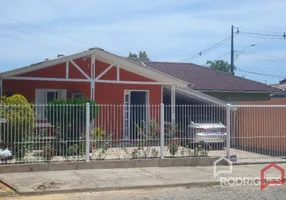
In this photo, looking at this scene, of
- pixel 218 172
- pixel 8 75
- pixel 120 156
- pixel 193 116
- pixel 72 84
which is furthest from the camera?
pixel 72 84

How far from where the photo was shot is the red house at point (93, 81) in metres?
17.2

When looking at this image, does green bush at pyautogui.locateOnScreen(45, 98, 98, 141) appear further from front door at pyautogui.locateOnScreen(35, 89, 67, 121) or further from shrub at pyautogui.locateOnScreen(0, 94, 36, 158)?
front door at pyautogui.locateOnScreen(35, 89, 67, 121)

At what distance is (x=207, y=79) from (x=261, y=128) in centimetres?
1197

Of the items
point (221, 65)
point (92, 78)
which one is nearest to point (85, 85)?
point (92, 78)

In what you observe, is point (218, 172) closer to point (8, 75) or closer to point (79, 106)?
point (79, 106)

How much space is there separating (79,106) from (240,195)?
5.73m

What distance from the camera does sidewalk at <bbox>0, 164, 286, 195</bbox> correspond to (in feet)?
33.1

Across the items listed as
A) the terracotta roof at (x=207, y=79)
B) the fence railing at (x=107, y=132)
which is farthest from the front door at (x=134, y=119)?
the terracotta roof at (x=207, y=79)

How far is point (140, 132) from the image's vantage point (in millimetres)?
13617

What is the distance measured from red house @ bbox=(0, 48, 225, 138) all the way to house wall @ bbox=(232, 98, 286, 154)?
14.5 ft

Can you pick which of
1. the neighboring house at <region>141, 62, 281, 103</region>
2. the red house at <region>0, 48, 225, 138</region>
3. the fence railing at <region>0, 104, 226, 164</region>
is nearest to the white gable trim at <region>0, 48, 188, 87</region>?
the red house at <region>0, 48, 225, 138</region>

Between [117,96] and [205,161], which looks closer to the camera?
[205,161]

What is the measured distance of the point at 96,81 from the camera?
18.0m

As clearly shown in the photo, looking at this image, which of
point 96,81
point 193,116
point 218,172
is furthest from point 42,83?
point 218,172
